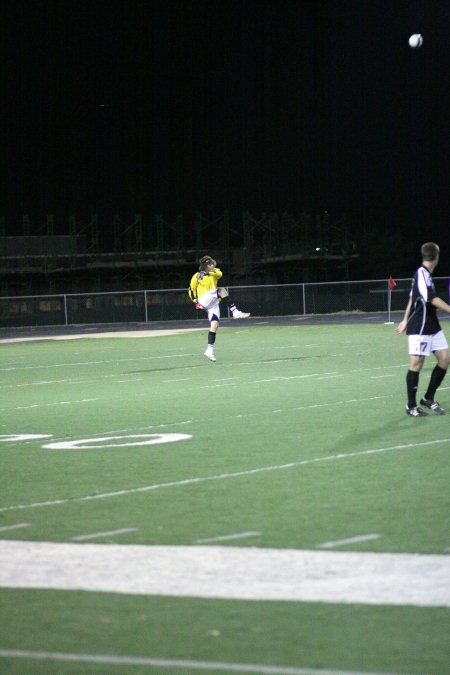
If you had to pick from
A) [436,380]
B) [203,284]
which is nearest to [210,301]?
[203,284]

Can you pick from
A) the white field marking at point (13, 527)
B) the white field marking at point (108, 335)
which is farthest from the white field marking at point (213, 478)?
the white field marking at point (108, 335)

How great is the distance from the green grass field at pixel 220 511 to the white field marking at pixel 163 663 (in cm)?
1

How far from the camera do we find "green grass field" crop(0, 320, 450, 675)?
18.8 ft

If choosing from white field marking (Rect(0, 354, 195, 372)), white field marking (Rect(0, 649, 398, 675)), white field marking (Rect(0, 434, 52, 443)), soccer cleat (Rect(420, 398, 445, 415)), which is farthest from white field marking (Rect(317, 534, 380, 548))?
white field marking (Rect(0, 354, 195, 372))

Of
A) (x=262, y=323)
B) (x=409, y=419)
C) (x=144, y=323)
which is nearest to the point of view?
(x=409, y=419)

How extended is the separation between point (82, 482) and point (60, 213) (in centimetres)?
7421

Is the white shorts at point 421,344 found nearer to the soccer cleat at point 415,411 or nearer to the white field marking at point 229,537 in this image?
the soccer cleat at point 415,411

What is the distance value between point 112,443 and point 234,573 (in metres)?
6.59

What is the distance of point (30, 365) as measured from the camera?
94.3 feet

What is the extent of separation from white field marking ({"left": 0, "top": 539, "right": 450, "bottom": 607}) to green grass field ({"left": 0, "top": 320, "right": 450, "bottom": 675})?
3cm

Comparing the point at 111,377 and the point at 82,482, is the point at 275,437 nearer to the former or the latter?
the point at 82,482

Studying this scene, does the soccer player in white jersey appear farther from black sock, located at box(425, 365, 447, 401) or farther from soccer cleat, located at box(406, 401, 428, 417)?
black sock, located at box(425, 365, 447, 401)

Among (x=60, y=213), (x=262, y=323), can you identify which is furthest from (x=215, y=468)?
(x=60, y=213)

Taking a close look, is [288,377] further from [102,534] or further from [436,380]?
[102,534]
